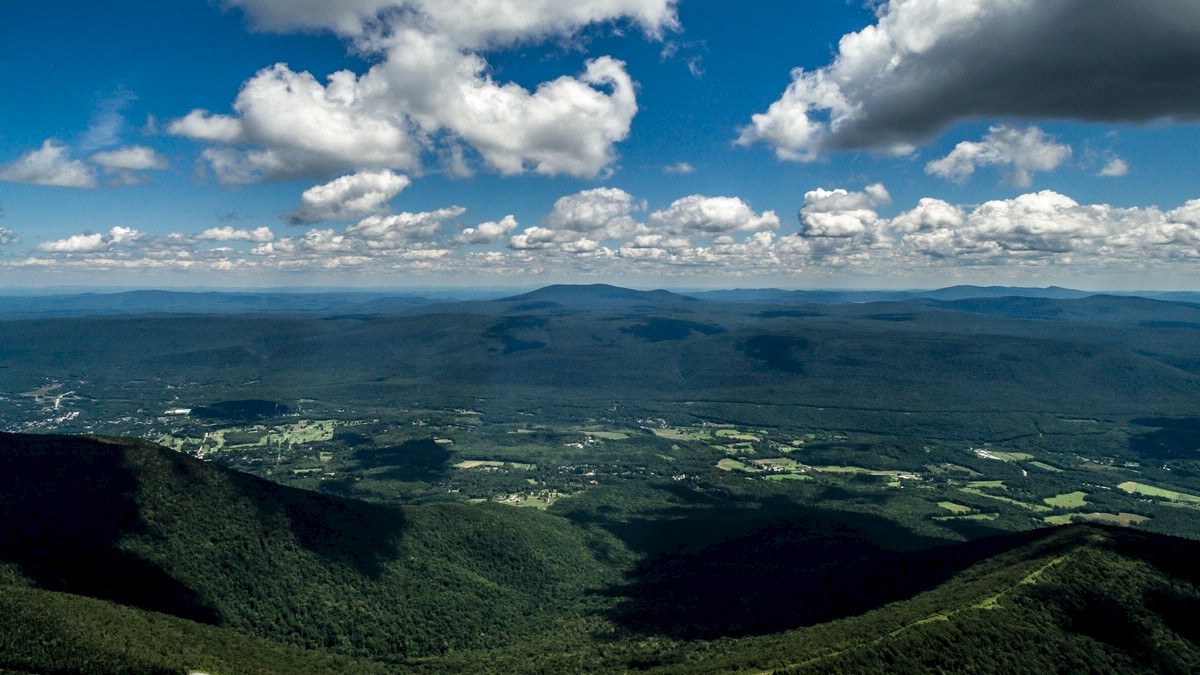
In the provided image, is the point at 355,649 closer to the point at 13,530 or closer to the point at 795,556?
the point at 13,530

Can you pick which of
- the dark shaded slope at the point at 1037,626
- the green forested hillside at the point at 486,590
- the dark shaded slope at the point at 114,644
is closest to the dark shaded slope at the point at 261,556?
the green forested hillside at the point at 486,590

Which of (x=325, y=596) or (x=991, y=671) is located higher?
(x=991, y=671)

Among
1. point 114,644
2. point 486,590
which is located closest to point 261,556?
point 486,590

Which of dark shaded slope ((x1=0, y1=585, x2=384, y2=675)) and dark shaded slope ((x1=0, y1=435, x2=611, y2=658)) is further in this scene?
dark shaded slope ((x1=0, y1=435, x2=611, y2=658))

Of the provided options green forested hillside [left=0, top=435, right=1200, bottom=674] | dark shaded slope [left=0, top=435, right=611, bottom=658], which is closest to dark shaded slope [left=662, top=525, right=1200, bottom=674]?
green forested hillside [left=0, top=435, right=1200, bottom=674]

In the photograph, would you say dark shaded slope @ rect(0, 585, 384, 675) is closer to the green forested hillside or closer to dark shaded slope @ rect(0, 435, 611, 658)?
the green forested hillside

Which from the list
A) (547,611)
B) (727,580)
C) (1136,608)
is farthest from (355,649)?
(1136,608)

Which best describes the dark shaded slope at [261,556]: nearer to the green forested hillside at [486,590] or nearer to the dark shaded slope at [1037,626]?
the green forested hillside at [486,590]

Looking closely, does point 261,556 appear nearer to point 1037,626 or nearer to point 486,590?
point 486,590
